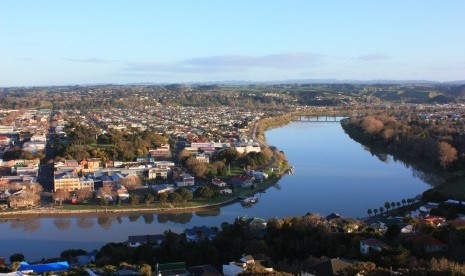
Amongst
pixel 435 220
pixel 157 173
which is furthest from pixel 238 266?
pixel 157 173

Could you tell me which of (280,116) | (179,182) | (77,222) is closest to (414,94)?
(280,116)

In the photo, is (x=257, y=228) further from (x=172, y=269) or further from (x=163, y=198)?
(x=163, y=198)

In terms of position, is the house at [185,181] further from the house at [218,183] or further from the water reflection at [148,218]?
the water reflection at [148,218]

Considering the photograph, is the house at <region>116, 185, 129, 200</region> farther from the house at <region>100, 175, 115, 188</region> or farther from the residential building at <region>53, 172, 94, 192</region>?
the residential building at <region>53, 172, 94, 192</region>

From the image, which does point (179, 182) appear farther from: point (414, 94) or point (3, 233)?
point (414, 94)

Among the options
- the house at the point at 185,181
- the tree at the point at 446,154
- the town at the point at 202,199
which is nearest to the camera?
the town at the point at 202,199

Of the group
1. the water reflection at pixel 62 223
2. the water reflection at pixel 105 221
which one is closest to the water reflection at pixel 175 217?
the water reflection at pixel 105 221
